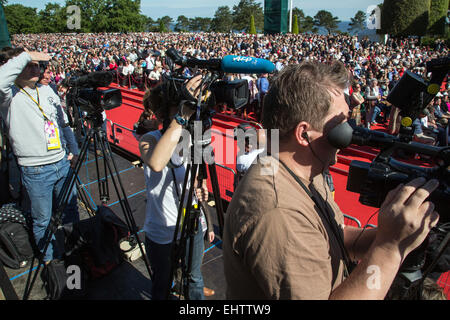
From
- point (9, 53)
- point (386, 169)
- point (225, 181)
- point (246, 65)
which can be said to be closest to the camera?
point (386, 169)

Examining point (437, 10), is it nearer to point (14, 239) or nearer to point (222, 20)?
point (14, 239)

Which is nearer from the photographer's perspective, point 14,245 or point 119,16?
point 14,245

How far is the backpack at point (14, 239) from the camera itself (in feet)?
10.6

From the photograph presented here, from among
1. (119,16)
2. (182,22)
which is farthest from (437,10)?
(182,22)

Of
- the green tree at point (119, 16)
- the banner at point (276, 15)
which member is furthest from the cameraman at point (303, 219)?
the green tree at point (119, 16)

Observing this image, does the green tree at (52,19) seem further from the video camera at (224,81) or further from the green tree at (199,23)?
the video camera at (224,81)

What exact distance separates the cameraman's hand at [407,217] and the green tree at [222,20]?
9589cm

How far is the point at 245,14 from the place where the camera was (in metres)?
87.6

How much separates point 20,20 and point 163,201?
93539mm

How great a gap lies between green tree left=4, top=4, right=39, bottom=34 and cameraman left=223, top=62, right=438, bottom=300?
91.0 meters

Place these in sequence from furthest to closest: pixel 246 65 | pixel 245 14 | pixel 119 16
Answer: pixel 245 14, pixel 119 16, pixel 246 65

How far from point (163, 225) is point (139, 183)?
351 centimetres

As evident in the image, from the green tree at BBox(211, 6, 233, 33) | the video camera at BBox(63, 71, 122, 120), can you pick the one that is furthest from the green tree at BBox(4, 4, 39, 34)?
the video camera at BBox(63, 71, 122, 120)
